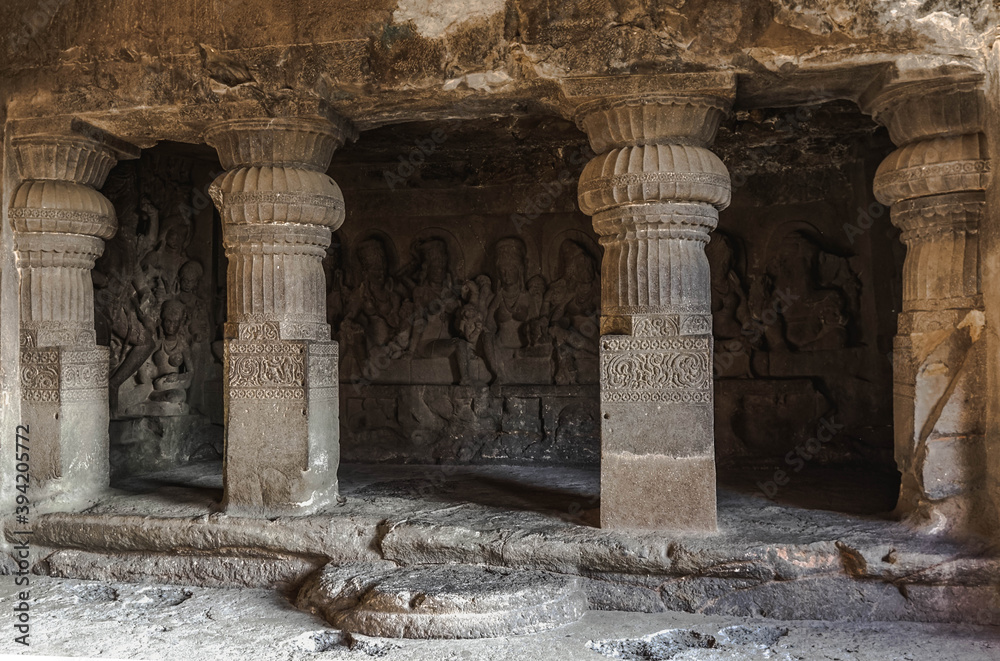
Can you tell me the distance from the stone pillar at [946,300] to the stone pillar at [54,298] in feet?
16.3

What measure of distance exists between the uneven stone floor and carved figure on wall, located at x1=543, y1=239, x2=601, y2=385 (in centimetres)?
305

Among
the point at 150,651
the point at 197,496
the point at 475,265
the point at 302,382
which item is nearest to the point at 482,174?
the point at 475,265

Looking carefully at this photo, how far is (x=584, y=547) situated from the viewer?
4.41 metres

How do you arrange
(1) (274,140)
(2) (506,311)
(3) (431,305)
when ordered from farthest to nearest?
1. (3) (431,305)
2. (2) (506,311)
3. (1) (274,140)

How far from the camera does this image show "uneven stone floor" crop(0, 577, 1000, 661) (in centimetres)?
376

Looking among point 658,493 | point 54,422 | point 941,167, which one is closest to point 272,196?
point 54,422

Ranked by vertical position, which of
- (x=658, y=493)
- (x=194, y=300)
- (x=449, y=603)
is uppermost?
(x=194, y=300)

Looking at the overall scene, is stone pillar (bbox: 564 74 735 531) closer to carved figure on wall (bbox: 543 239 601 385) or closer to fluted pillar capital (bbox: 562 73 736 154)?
fluted pillar capital (bbox: 562 73 736 154)

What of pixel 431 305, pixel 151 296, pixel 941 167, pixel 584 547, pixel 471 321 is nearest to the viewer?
pixel 941 167

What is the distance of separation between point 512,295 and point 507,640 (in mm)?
3752

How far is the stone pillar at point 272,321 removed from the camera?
4906 mm

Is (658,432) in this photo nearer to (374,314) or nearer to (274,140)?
(274,140)

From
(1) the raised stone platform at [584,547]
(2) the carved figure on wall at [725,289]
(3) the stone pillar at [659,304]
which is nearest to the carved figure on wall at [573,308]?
(2) the carved figure on wall at [725,289]

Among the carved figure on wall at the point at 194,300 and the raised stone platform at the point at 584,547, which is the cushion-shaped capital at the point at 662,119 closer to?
the raised stone platform at the point at 584,547
